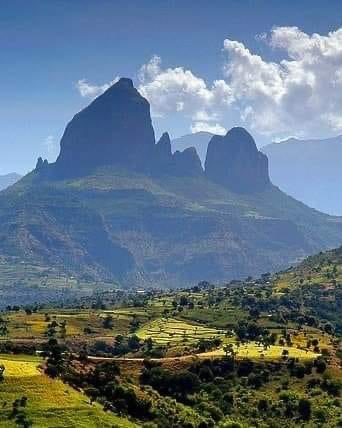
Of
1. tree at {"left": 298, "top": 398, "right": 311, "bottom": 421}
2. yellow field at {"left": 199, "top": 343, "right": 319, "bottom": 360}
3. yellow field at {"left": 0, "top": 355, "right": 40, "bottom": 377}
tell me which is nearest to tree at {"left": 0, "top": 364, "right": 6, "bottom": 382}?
yellow field at {"left": 0, "top": 355, "right": 40, "bottom": 377}

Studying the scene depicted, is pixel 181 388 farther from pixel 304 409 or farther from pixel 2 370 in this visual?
pixel 2 370

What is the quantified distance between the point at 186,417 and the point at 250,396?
2183 cm

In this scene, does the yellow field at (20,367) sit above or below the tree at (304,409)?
above

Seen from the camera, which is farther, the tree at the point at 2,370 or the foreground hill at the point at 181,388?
the tree at the point at 2,370

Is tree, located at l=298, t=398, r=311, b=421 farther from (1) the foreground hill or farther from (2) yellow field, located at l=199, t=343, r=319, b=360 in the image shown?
(2) yellow field, located at l=199, t=343, r=319, b=360

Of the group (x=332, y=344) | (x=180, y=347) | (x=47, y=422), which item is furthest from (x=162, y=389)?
(x=332, y=344)

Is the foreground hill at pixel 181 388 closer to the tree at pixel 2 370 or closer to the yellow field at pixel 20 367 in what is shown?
the yellow field at pixel 20 367

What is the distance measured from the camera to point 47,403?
320 ft

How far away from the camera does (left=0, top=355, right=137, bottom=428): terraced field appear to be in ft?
306

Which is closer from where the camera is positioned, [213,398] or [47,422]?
[47,422]

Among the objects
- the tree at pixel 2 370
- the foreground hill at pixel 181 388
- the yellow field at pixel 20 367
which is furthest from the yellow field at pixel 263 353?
the tree at pixel 2 370

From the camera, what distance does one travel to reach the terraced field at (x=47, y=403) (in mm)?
93250

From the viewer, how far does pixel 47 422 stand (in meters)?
92.5

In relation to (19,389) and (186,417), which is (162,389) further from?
(19,389)
